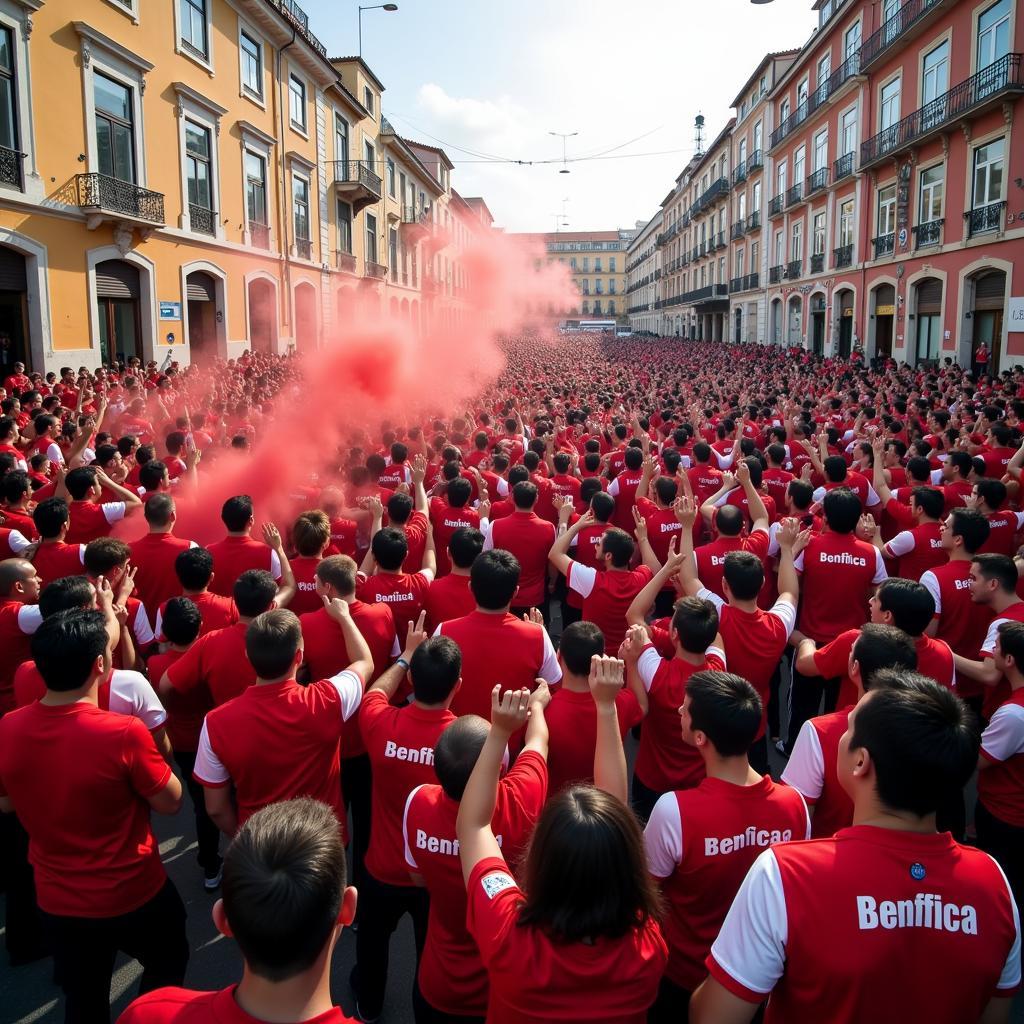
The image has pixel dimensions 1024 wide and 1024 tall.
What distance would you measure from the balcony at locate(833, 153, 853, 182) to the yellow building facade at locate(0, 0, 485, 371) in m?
17.6

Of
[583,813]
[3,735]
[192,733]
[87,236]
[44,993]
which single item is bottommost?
[44,993]

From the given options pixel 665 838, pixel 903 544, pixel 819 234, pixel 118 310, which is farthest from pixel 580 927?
pixel 819 234

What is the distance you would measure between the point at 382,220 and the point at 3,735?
36.9 meters

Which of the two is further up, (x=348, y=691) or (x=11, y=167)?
(x=11, y=167)

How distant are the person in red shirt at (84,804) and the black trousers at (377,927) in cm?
75

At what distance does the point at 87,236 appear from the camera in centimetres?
1553

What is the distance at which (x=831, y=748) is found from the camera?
272 centimetres

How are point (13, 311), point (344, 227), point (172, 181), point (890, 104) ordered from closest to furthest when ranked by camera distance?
point (13, 311) < point (172, 181) < point (890, 104) < point (344, 227)

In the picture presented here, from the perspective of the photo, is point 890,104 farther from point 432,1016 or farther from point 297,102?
point 432,1016

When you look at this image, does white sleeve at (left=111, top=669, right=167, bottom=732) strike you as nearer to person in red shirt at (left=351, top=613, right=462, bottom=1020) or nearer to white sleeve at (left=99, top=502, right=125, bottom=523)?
person in red shirt at (left=351, top=613, right=462, bottom=1020)

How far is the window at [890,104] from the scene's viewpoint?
2373 cm

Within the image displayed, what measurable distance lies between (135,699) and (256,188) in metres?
23.4

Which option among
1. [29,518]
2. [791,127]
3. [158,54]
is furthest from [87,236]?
[791,127]

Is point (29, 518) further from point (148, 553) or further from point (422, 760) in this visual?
point (422, 760)
